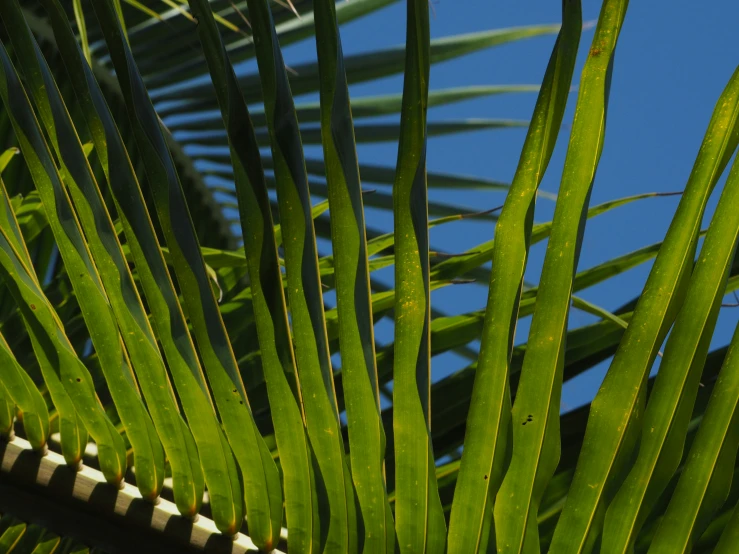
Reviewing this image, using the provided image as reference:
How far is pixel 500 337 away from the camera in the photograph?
54 centimetres

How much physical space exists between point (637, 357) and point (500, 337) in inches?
3.3

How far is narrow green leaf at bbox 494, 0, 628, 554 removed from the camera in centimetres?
50

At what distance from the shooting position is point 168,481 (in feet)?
2.07

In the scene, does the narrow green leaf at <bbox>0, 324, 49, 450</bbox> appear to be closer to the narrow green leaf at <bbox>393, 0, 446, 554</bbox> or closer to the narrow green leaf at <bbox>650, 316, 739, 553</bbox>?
the narrow green leaf at <bbox>393, 0, 446, 554</bbox>

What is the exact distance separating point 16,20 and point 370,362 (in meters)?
0.32

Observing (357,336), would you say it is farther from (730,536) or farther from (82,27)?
(82,27)

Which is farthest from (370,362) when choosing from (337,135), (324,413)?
(337,135)

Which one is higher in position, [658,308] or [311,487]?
[658,308]

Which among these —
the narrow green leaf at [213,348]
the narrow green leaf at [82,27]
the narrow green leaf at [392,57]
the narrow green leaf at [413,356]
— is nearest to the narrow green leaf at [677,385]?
the narrow green leaf at [413,356]

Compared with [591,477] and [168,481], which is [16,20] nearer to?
[168,481]

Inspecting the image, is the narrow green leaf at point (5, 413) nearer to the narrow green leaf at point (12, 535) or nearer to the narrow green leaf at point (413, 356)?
the narrow green leaf at point (12, 535)

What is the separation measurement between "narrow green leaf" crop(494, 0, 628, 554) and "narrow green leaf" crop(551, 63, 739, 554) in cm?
2

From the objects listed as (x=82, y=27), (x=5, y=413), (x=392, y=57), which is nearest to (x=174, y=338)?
(x=5, y=413)

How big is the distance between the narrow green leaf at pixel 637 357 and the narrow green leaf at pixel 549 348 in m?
0.02
